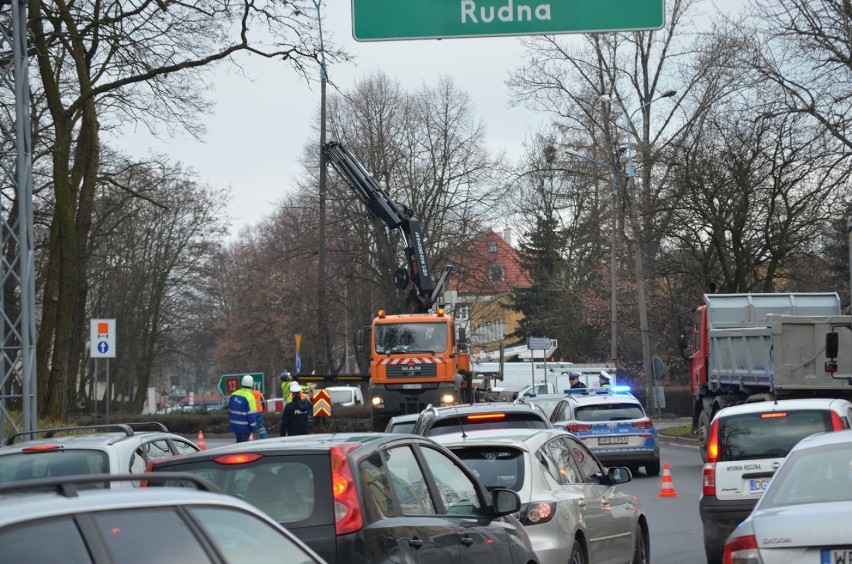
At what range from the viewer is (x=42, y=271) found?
45.8 meters

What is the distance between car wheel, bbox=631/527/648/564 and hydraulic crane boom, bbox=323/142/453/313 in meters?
21.8

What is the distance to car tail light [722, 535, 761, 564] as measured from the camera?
6766 mm

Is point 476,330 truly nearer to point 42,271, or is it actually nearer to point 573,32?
point 42,271

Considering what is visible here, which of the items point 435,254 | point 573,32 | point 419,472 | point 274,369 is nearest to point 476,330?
point 435,254

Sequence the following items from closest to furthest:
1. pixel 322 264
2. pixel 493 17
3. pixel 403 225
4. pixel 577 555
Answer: pixel 577 555 < pixel 493 17 < pixel 403 225 < pixel 322 264

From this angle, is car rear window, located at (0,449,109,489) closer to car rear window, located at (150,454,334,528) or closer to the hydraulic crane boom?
car rear window, located at (150,454,334,528)

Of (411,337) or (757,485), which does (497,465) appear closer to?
(757,485)

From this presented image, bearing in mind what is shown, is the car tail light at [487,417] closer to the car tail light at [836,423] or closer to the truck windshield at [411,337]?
the car tail light at [836,423]

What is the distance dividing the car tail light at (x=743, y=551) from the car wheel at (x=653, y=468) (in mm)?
→ 16823

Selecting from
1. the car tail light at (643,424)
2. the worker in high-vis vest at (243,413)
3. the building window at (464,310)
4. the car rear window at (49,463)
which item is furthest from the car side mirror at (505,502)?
the building window at (464,310)

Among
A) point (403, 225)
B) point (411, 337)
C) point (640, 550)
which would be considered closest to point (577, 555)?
point (640, 550)

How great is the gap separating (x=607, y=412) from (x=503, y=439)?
13.8m

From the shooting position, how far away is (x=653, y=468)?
78.6 feet

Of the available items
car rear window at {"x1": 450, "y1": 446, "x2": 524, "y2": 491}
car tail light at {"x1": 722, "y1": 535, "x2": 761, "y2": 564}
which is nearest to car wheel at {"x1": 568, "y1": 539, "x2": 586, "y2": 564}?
car rear window at {"x1": 450, "y1": 446, "x2": 524, "y2": 491}
